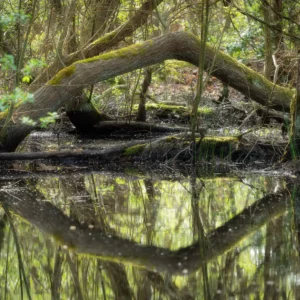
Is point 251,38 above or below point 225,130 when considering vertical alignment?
above

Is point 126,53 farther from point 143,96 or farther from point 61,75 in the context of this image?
point 143,96

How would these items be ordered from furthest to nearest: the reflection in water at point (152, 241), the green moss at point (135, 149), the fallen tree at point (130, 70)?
the green moss at point (135, 149) → the fallen tree at point (130, 70) → the reflection in water at point (152, 241)

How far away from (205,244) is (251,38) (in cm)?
880

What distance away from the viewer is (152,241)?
202 inches

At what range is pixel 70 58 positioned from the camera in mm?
10594

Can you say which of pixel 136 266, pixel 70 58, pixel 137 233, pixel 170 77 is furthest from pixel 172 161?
pixel 170 77

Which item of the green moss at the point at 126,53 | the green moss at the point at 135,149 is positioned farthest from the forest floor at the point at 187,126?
the green moss at the point at 126,53

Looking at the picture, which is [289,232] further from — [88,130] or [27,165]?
[88,130]

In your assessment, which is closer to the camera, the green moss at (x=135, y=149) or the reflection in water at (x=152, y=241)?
the reflection in water at (x=152, y=241)

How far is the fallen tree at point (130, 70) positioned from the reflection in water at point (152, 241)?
1.29 meters

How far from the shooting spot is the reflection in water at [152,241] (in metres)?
4.09

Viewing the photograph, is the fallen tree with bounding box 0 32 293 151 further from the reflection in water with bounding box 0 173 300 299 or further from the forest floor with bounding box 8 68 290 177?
the reflection in water with bounding box 0 173 300 299

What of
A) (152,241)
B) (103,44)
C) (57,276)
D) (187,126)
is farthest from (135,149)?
(57,276)

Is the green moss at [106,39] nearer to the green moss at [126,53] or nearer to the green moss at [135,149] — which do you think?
the green moss at [126,53]
